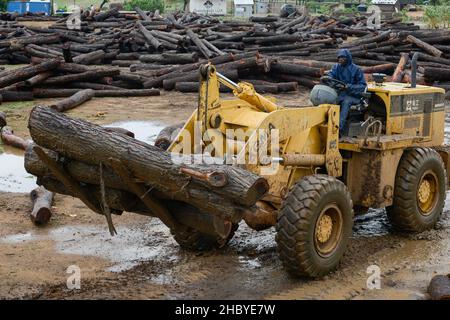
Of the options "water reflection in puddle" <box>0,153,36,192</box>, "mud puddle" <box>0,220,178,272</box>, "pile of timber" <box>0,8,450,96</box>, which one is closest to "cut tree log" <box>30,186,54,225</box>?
"mud puddle" <box>0,220,178,272</box>

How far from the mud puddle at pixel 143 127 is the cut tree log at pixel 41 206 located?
558 cm

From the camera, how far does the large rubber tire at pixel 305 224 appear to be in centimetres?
772

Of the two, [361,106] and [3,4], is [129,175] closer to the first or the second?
[361,106]

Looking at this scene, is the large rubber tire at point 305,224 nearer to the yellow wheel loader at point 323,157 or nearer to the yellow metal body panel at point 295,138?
the yellow wheel loader at point 323,157

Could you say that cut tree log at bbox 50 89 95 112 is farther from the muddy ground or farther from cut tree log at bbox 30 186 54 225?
the muddy ground

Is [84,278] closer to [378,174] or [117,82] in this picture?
[378,174]

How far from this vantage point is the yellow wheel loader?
26.1 ft

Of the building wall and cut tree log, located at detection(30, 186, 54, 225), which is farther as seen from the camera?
the building wall

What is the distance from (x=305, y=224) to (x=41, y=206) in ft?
15.2

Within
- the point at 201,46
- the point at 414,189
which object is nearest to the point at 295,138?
the point at 414,189

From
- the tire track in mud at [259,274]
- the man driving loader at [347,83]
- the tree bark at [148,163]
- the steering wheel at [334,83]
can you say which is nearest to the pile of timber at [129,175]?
the tree bark at [148,163]

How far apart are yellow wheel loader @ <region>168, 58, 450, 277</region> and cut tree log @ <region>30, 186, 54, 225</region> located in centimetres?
241
